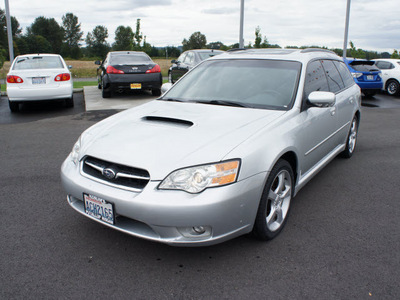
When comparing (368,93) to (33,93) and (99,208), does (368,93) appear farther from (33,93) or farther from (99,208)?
(99,208)

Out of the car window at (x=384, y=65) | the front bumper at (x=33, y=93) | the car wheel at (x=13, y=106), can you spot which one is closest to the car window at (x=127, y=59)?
the front bumper at (x=33, y=93)

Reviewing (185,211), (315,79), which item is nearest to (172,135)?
(185,211)

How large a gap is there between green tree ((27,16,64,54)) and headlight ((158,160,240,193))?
11564 cm

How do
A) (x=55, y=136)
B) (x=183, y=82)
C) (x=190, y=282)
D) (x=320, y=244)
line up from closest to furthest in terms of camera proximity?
Answer: (x=190, y=282) → (x=320, y=244) → (x=183, y=82) → (x=55, y=136)

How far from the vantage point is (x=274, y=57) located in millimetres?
4109

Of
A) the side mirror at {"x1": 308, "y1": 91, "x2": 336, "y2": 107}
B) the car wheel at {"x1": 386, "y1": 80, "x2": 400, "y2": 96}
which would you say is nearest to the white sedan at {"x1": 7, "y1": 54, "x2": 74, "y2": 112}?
the side mirror at {"x1": 308, "y1": 91, "x2": 336, "y2": 107}

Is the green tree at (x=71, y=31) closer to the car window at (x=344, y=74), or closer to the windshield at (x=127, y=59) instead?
the windshield at (x=127, y=59)

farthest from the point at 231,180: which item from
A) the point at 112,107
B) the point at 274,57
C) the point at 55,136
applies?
the point at 112,107

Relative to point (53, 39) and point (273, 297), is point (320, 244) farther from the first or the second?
point (53, 39)

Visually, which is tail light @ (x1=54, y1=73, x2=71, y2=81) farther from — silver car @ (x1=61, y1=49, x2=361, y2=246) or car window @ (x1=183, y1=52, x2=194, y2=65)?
silver car @ (x1=61, y1=49, x2=361, y2=246)

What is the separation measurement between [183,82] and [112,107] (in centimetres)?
631

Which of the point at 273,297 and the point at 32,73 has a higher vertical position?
the point at 32,73

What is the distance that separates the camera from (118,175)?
272 centimetres

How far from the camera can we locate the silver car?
255cm
